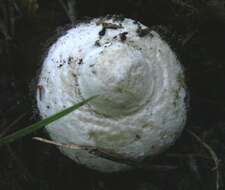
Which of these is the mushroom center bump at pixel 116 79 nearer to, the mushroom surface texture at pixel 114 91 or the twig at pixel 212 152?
the mushroom surface texture at pixel 114 91

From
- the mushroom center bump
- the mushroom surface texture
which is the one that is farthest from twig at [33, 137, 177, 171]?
the mushroom center bump

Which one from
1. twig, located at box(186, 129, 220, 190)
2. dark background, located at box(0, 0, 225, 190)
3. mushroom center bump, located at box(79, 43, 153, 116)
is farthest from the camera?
dark background, located at box(0, 0, 225, 190)

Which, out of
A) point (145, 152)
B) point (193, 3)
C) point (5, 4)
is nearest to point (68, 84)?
point (145, 152)

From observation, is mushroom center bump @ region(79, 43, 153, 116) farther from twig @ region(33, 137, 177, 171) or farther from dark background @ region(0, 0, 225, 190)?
dark background @ region(0, 0, 225, 190)

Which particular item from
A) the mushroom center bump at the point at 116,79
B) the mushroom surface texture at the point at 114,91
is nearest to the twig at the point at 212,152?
the mushroom surface texture at the point at 114,91

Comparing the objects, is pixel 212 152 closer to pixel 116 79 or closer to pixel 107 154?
pixel 107 154

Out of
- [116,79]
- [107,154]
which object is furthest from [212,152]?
[116,79]

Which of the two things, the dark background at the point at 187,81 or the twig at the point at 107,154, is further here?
the dark background at the point at 187,81
